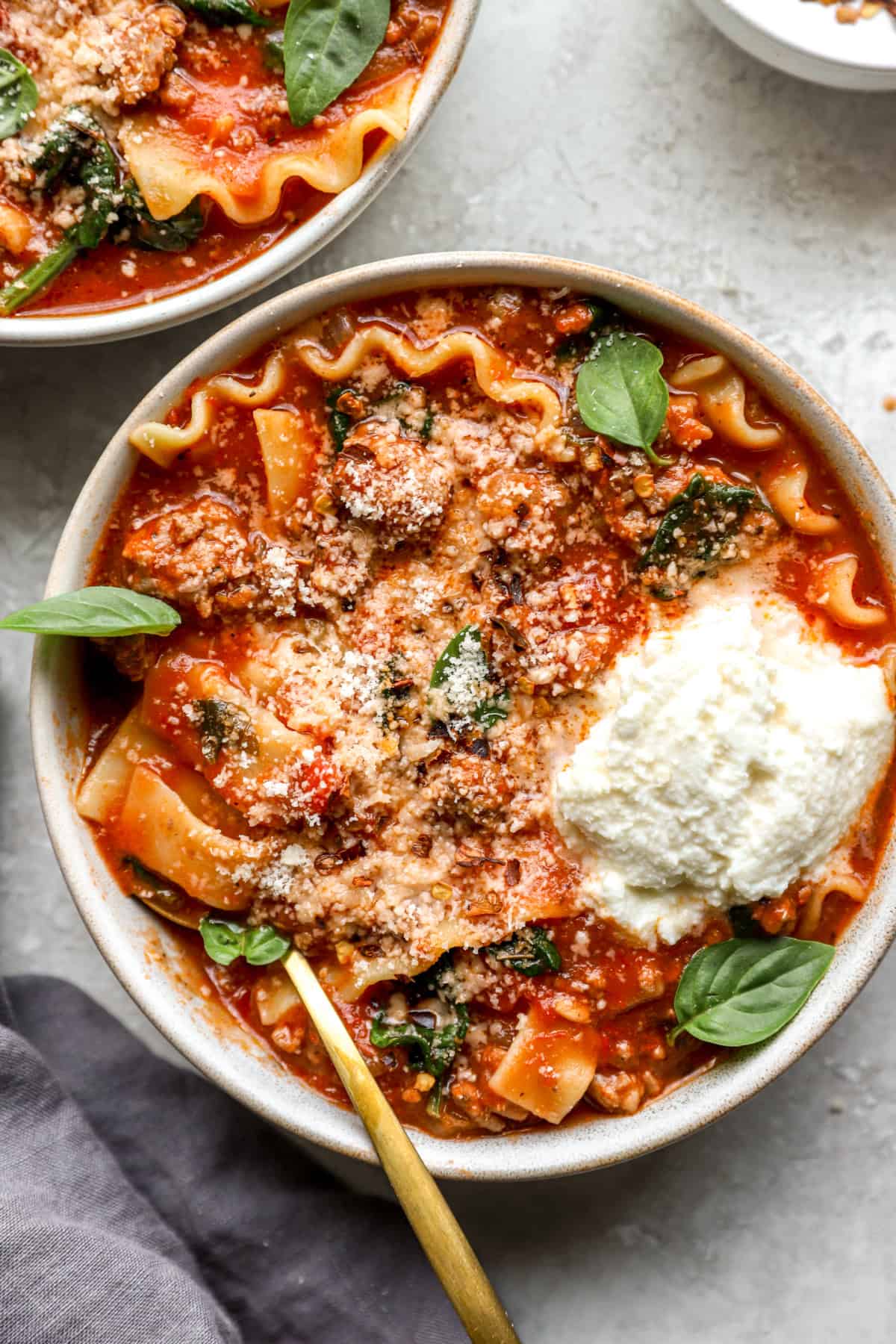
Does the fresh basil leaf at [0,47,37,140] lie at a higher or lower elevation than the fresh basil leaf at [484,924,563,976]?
higher

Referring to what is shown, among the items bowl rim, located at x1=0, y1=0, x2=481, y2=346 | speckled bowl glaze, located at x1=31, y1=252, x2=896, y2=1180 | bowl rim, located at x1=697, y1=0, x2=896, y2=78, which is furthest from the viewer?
bowl rim, located at x1=697, y1=0, x2=896, y2=78

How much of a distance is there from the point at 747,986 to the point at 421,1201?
98cm

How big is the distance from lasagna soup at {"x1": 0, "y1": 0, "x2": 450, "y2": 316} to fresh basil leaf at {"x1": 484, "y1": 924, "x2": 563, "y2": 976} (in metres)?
1.99

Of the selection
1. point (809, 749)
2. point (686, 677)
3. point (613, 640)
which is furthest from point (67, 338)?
point (809, 749)

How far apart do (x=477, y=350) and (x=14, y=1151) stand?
8.59 feet

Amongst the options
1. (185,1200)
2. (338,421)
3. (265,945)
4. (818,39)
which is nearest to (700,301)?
(818,39)

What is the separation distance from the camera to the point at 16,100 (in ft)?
10.2

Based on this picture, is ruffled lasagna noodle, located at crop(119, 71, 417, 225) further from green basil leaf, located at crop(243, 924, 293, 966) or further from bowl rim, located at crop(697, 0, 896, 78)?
green basil leaf, located at crop(243, 924, 293, 966)

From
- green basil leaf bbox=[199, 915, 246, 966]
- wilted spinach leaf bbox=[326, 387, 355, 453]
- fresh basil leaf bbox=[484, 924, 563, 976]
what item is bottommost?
green basil leaf bbox=[199, 915, 246, 966]

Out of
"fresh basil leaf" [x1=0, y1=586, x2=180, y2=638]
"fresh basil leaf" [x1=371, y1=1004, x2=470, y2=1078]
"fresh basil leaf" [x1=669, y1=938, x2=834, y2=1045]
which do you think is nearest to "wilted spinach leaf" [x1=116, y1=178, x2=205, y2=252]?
"fresh basil leaf" [x1=0, y1=586, x2=180, y2=638]

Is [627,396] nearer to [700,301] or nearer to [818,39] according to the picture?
[700,301]

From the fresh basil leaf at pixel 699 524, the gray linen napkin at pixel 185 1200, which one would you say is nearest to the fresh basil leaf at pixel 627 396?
the fresh basil leaf at pixel 699 524

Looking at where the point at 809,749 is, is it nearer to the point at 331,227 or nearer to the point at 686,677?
the point at 686,677

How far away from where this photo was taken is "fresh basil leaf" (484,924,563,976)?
121 inches
